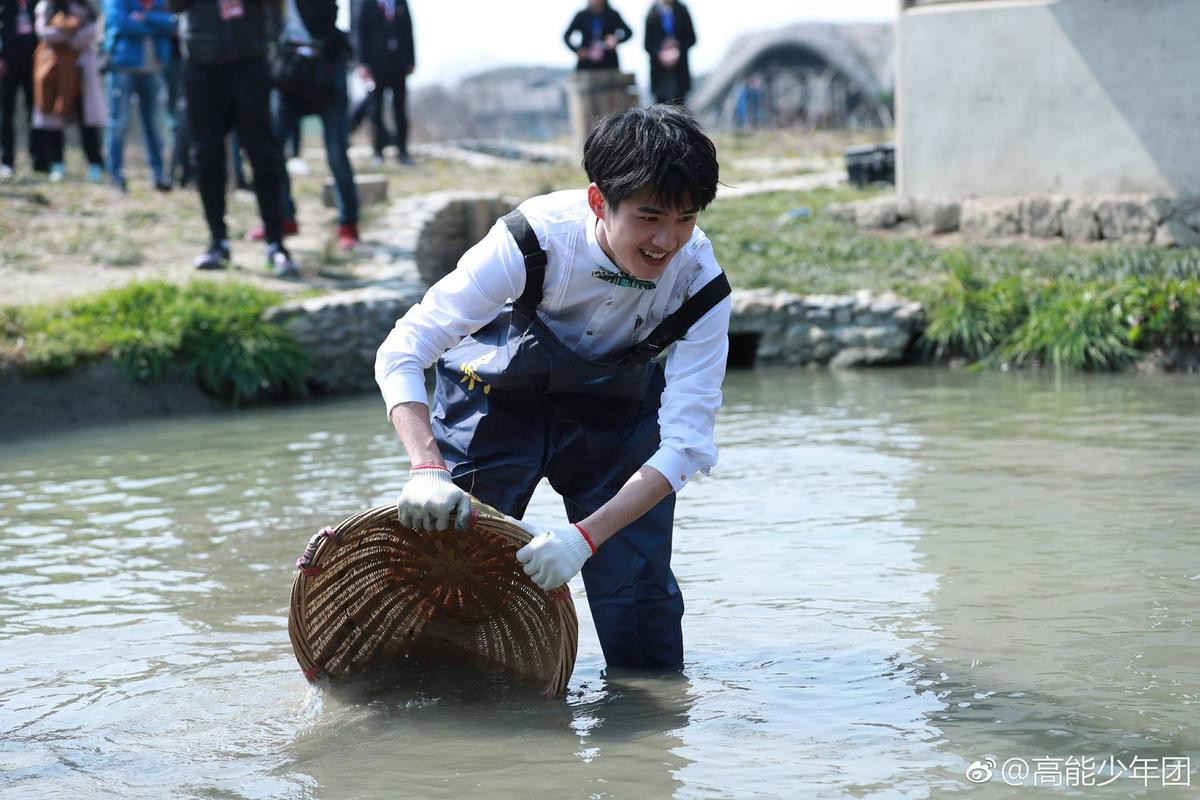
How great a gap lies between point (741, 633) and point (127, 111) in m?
10.1

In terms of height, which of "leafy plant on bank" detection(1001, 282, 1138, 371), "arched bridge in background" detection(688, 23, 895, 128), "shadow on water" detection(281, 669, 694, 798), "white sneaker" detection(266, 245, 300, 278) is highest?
"arched bridge in background" detection(688, 23, 895, 128)

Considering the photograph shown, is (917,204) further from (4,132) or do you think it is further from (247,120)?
(4,132)

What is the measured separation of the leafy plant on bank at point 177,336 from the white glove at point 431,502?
5.81 meters

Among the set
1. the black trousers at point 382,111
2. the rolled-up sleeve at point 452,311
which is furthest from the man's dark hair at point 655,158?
the black trousers at point 382,111

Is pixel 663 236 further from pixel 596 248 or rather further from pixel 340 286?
pixel 340 286

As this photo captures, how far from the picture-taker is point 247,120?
938 centimetres

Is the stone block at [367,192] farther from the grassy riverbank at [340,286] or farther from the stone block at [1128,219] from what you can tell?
the stone block at [1128,219]

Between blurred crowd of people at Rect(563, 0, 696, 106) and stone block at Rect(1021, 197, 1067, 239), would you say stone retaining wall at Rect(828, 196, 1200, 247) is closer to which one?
stone block at Rect(1021, 197, 1067, 239)

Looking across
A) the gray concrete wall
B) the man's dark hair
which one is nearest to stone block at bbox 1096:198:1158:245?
the gray concrete wall

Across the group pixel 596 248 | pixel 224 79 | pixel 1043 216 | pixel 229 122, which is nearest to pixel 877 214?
pixel 1043 216

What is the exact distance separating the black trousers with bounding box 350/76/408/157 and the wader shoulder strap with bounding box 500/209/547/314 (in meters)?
11.4

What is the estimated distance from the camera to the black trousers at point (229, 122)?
9.27 metres

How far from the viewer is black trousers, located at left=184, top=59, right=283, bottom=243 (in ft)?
30.4

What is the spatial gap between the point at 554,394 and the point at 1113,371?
6.11 metres
